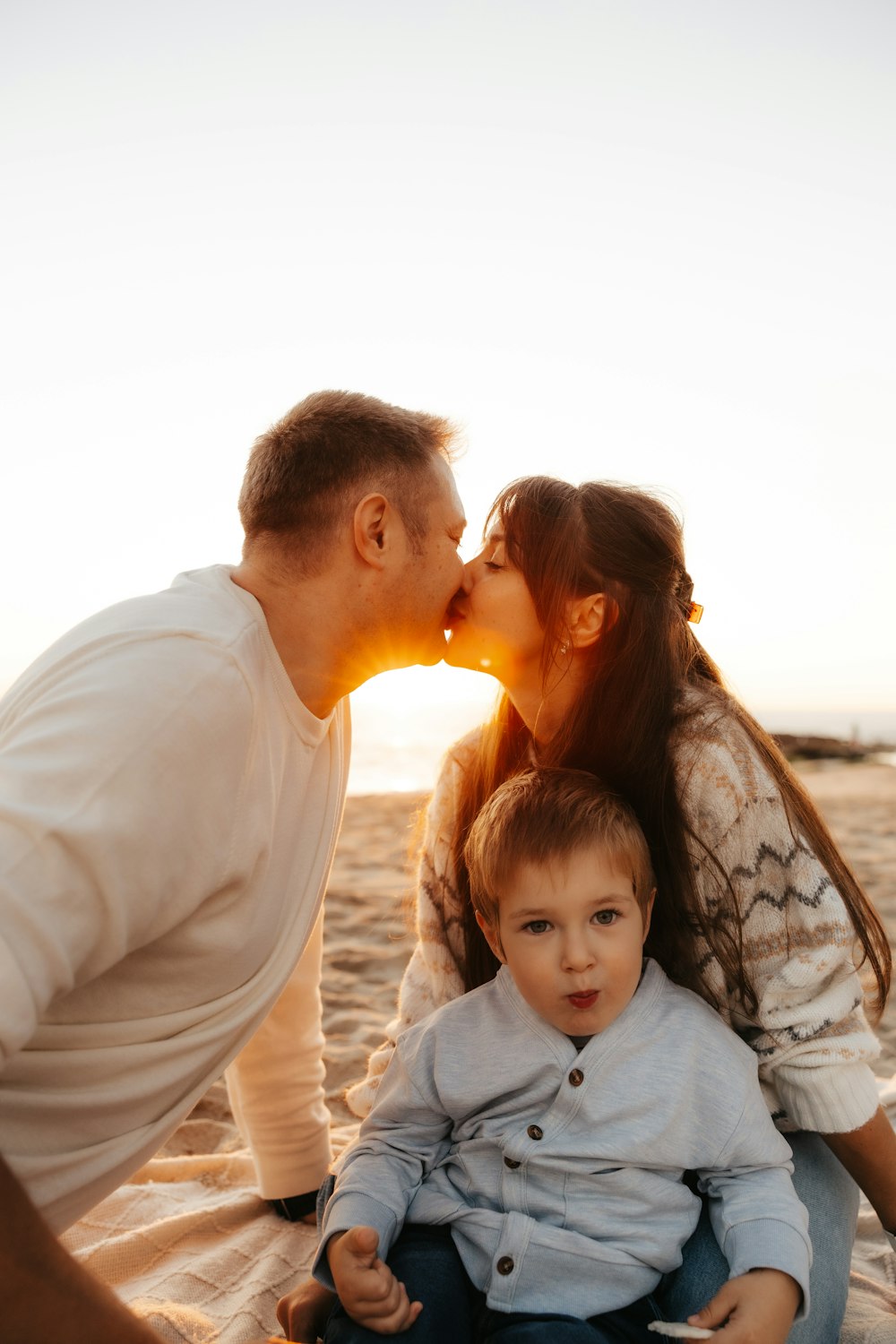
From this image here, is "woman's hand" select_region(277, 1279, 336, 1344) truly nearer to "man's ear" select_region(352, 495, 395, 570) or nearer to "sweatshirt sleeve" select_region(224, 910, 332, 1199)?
"sweatshirt sleeve" select_region(224, 910, 332, 1199)

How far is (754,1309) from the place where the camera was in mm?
1695

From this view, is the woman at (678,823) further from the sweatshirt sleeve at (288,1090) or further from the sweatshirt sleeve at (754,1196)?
the sweatshirt sleeve at (288,1090)

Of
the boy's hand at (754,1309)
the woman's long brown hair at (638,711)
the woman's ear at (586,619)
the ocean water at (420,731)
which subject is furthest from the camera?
the ocean water at (420,731)

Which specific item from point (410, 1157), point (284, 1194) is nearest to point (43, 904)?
point (410, 1157)

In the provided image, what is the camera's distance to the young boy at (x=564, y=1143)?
1780mm

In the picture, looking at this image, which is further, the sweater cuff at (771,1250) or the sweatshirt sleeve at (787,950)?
the sweatshirt sleeve at (787,950)

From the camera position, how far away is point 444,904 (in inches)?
102

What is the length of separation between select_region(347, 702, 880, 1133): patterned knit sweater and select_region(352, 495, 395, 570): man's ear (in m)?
0.89

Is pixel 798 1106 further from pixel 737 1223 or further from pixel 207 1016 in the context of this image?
pixel 207 1016

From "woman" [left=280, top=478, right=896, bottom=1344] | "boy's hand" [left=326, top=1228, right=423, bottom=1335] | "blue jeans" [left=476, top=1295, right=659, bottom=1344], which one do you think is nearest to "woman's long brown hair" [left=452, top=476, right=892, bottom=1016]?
"woman" [left=280, top=478, right=896, bottom=1344]

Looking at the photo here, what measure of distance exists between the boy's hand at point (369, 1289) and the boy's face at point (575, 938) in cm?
55

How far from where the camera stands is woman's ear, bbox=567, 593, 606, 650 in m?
2.60

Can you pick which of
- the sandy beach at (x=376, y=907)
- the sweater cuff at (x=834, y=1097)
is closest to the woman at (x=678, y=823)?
the sweater cuff at (x=834, y=1097)

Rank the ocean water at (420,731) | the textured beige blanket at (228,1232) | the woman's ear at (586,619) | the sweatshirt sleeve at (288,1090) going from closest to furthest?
the textured beige blanket at (228,1232), the woman's ear at (586,619), the sweatshirt sleeve at (288,1090), the ocean water at (420,731)
